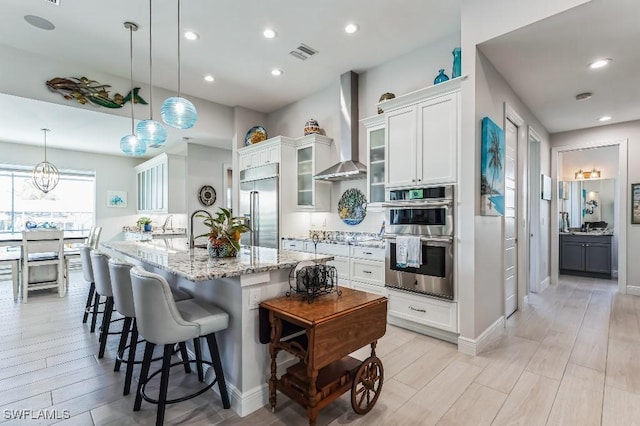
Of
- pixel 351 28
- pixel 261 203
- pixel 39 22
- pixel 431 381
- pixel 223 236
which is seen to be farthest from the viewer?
pixel 261 203

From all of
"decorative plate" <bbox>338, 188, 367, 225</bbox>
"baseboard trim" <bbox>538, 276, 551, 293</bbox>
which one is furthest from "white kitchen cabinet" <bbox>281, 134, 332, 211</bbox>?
"baseboard trim" <bbox>538, 276, 551, 293</bbox>

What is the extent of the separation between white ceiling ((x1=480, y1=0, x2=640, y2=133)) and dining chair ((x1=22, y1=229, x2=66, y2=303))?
6.43m

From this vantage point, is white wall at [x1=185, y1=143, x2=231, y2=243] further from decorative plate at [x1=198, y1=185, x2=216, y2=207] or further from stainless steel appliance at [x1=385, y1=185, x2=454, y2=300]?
stainless steel appliance at [x1=385, y1=185, x2=454, y2=300]

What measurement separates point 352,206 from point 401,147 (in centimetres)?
158

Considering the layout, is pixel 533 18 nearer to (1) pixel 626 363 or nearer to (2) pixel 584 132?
(1) pixel 626 363

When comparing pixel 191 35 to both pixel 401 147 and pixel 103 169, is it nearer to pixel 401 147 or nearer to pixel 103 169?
pixel 401 147

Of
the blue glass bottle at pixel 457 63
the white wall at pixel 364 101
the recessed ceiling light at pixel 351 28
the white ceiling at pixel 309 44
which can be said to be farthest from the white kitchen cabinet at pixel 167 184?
the blue glass bottle at pixel 457 63

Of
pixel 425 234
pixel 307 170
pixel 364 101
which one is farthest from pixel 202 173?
pixel 425 234

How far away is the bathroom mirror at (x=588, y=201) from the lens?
652cm

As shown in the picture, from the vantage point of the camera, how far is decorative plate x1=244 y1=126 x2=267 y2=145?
568 centimetres

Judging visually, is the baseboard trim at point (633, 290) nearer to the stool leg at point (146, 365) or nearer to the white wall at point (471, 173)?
the white wall at point (471, 173)

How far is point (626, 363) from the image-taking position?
2666 mm

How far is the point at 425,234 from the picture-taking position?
3.13 m

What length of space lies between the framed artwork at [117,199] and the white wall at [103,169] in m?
0.08
